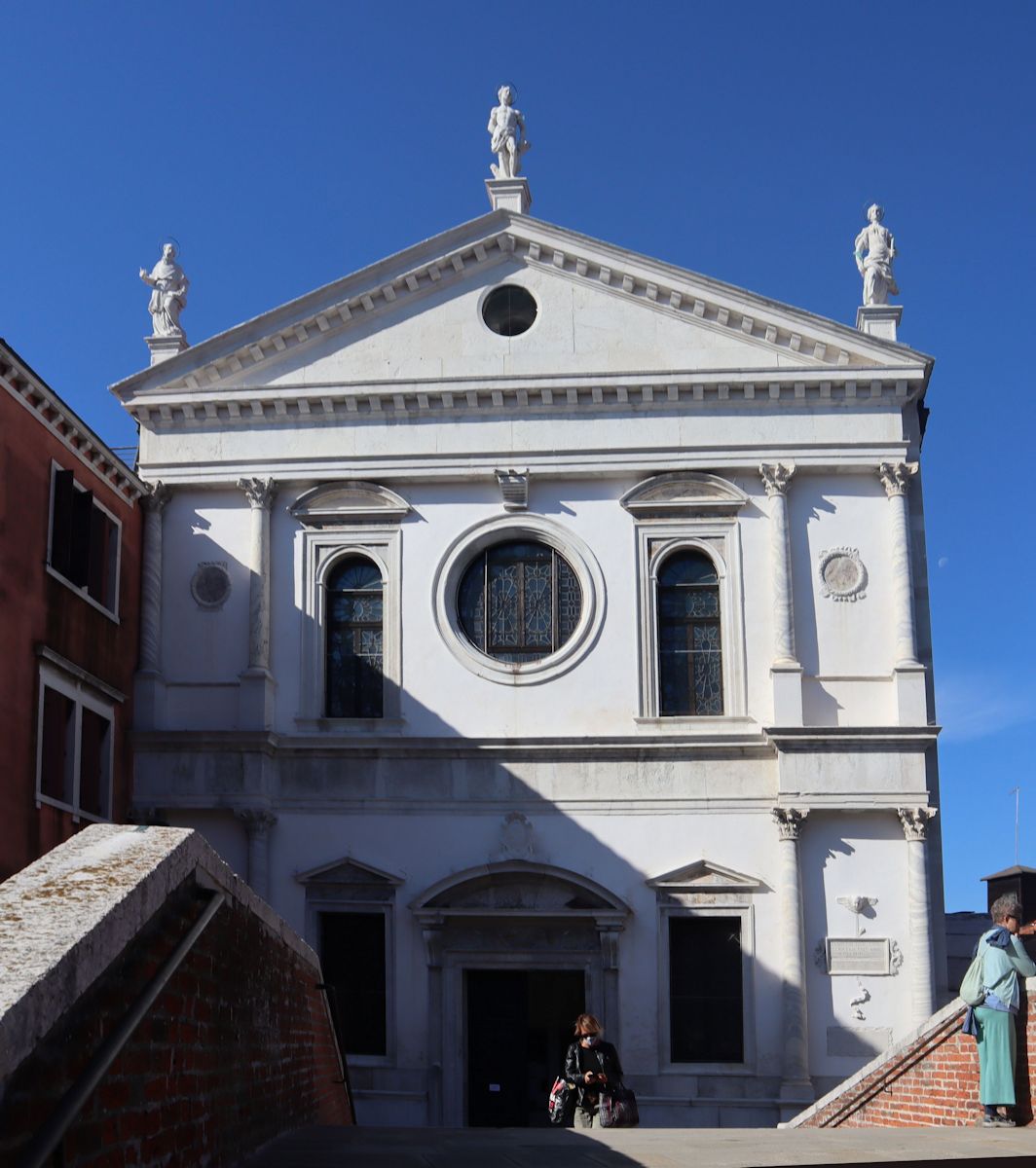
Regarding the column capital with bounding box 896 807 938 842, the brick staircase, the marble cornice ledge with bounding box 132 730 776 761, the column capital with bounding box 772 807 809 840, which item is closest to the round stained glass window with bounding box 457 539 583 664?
the marble cornice ledge with bounding box 132 730 776 761

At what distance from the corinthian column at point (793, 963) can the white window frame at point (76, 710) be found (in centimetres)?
868

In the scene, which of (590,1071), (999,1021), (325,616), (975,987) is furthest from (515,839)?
(999,1021)

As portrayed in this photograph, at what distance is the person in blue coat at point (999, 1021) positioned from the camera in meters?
11.1

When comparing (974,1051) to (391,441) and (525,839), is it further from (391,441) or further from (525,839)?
(391,441)

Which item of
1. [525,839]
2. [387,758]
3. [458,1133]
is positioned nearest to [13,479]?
[387,758]

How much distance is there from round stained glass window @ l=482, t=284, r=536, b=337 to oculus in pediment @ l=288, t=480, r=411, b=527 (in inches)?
113

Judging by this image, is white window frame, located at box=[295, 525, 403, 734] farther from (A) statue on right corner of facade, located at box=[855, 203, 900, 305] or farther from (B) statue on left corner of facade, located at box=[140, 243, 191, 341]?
(A) statue on right corner of facade, located at box=[855, 203, 900, 305]

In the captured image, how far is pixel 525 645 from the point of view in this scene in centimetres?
2269

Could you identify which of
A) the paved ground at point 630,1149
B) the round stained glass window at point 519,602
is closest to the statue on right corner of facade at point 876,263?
the round stained glass window at point 519,602

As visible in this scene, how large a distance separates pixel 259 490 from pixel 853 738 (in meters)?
8.84

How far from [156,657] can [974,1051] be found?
13772mm

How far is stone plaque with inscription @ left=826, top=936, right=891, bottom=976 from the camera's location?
2096 centimetres

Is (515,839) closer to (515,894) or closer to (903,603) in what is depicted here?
(515,894)

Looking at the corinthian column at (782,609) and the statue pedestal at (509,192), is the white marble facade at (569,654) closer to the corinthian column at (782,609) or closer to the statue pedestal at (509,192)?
the corinthian column at (782,609)
